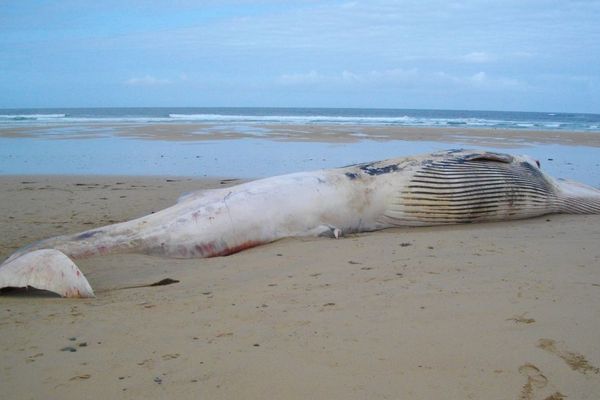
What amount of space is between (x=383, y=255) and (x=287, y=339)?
2050mm

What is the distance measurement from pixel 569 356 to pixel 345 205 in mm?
3588

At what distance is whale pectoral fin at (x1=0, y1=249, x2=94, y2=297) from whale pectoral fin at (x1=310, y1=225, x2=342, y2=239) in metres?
2.50

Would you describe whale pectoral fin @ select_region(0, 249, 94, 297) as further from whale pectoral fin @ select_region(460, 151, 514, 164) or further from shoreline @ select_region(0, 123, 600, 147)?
shoreline @ select_region(0, 123, 600, 147)

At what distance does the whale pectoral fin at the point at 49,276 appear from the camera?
393cm

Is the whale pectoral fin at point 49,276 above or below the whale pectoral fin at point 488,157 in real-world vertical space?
below

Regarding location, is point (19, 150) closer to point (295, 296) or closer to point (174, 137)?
point (174, 137)

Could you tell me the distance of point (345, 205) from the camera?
20.1ft

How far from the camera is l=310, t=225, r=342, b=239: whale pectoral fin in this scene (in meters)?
5.86

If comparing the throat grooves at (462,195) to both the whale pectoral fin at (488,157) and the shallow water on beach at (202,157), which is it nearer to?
the whale pectoral fin at (488,157)

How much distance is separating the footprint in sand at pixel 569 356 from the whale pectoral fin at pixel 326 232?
3.15 metres

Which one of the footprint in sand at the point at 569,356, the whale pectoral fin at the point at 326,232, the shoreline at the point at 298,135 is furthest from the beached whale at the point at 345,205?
the shoreline at the point at 298,135

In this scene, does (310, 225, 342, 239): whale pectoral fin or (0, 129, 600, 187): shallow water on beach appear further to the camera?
(0, 129, 600, 187): shallow water on beach

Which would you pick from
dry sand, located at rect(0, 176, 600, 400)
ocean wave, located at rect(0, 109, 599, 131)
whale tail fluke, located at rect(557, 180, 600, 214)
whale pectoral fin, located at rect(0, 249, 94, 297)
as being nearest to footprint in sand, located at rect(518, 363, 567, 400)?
dry sand, located at rect(0, 176, 600, 400)

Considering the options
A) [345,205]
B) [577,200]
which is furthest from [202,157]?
[577,200]
